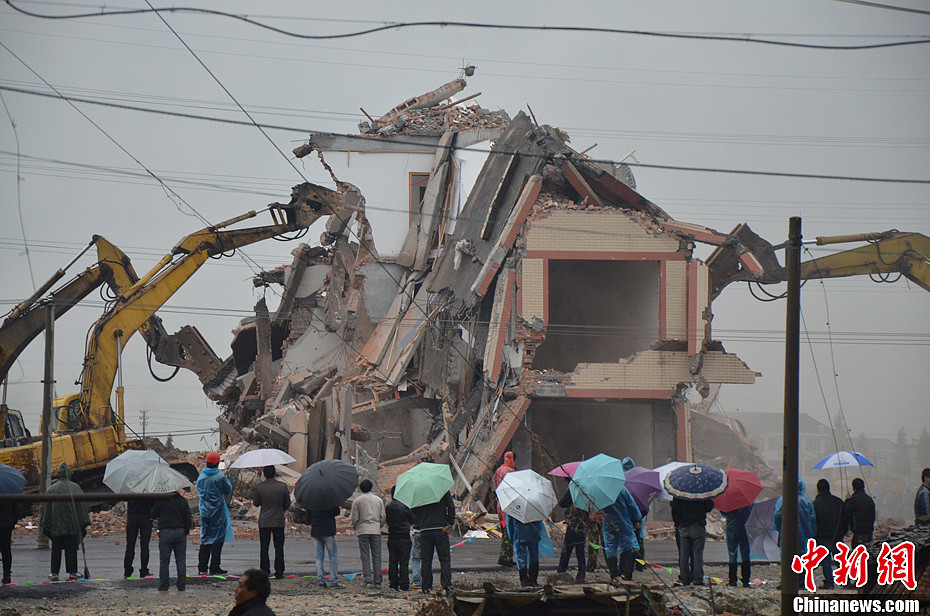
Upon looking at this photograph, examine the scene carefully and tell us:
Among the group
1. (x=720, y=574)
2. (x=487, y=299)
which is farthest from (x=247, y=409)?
(x=720, y=574)

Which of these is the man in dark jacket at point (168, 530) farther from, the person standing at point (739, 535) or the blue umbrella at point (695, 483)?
the person standing at point (739, 535)

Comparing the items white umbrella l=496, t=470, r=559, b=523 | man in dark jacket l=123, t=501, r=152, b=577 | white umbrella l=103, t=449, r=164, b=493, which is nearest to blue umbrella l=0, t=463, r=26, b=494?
white umbrella l=103, t=449, r=164, b=493

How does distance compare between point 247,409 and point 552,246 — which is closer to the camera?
point 552,246

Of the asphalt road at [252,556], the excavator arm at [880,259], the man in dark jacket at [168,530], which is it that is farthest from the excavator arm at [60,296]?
the excavator arm at [880,259]

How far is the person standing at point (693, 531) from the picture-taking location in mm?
12258

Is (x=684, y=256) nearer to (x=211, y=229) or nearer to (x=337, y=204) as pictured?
(x=337, y=204)

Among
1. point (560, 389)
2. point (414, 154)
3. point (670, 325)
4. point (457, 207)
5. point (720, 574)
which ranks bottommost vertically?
point (720, 574)

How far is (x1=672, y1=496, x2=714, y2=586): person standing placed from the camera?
12.3 m

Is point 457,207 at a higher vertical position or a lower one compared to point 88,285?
higher

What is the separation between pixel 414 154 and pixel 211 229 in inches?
504

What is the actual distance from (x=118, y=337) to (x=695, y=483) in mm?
14859

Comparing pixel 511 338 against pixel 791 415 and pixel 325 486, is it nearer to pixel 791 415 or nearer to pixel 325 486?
pixel 325 486

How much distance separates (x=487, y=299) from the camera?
24.9m

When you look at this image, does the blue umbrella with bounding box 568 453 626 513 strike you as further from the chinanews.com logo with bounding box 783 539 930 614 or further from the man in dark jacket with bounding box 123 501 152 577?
the man in dark jacket with bounding box 123 501 152 577
